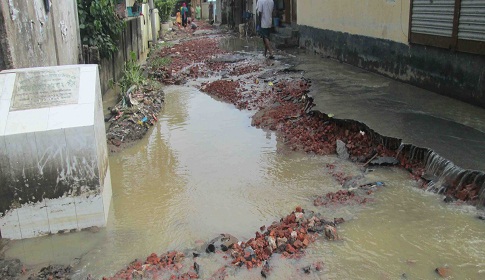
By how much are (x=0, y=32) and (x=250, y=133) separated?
4.22 meters

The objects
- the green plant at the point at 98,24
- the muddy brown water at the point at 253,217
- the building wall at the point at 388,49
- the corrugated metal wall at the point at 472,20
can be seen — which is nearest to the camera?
the muddy brown water at the point at 253,217

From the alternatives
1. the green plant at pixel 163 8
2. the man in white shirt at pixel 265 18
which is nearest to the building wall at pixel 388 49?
the man in white shirt at pixel 265 18

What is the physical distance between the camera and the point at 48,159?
448 cm

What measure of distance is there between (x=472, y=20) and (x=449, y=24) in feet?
2.06

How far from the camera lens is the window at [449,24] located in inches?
273

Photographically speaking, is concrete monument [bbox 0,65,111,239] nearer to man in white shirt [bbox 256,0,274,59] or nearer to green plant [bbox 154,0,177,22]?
man in white shirt [bbox 256,0,274,59]

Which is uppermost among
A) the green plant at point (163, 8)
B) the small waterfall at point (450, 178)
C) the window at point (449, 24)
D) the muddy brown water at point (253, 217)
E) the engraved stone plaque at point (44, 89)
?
the green plant at point (163, 8)

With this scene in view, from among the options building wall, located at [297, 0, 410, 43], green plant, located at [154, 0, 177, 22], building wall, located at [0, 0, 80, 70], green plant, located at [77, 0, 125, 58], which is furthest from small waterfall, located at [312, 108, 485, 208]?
green plant, located at [154, 0, 177, 22]

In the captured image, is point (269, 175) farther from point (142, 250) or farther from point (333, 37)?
point (333, 37)

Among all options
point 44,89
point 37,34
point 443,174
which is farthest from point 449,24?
point 37,34

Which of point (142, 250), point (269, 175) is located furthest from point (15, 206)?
point (269, 175)

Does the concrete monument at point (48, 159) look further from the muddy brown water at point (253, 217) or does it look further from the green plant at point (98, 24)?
the green plant at point (98, 24)

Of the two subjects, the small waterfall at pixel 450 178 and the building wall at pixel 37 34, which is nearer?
the small waterfall at pixel 450 178

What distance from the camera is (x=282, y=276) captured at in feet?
12.7
